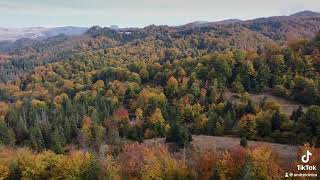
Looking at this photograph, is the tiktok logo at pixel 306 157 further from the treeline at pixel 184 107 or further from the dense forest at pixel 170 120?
the treeline at pixel 184 107

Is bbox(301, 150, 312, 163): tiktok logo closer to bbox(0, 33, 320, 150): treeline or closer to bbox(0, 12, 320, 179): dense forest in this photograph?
bbox(0, 12, 320, 179): dense forest

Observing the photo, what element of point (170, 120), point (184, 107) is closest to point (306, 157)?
point (170, 120)

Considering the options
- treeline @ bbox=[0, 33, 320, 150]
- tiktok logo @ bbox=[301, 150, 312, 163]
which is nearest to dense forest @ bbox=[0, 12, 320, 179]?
treeline @ bbox=[0, 33, 320, 150]

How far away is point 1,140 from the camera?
114 meters

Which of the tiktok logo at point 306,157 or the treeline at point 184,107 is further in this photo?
the treeline at point 184,107

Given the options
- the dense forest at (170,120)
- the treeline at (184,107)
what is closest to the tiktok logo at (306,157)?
the dense forest at (170,120)

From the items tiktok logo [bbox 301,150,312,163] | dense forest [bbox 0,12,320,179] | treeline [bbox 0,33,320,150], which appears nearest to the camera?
tiktok logo [bbox 301,150,312,163]

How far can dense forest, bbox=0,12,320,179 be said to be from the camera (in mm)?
72750

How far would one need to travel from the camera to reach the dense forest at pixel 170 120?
2864 inches

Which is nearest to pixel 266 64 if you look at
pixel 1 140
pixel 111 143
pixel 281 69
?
pixel 281 69

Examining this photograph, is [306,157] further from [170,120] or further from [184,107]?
[184,107]

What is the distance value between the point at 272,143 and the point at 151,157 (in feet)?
129

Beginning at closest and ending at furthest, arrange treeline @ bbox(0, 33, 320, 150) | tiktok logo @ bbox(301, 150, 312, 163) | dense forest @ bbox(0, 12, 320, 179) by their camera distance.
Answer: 1. tiktok logo @ bbox(301, 150, 312, 163)
2. dense forest @ bbox(0, 12, 320, 179)
3. treeline @ bbox(0, 33, 320, 150)

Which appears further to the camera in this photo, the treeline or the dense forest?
the treeline
